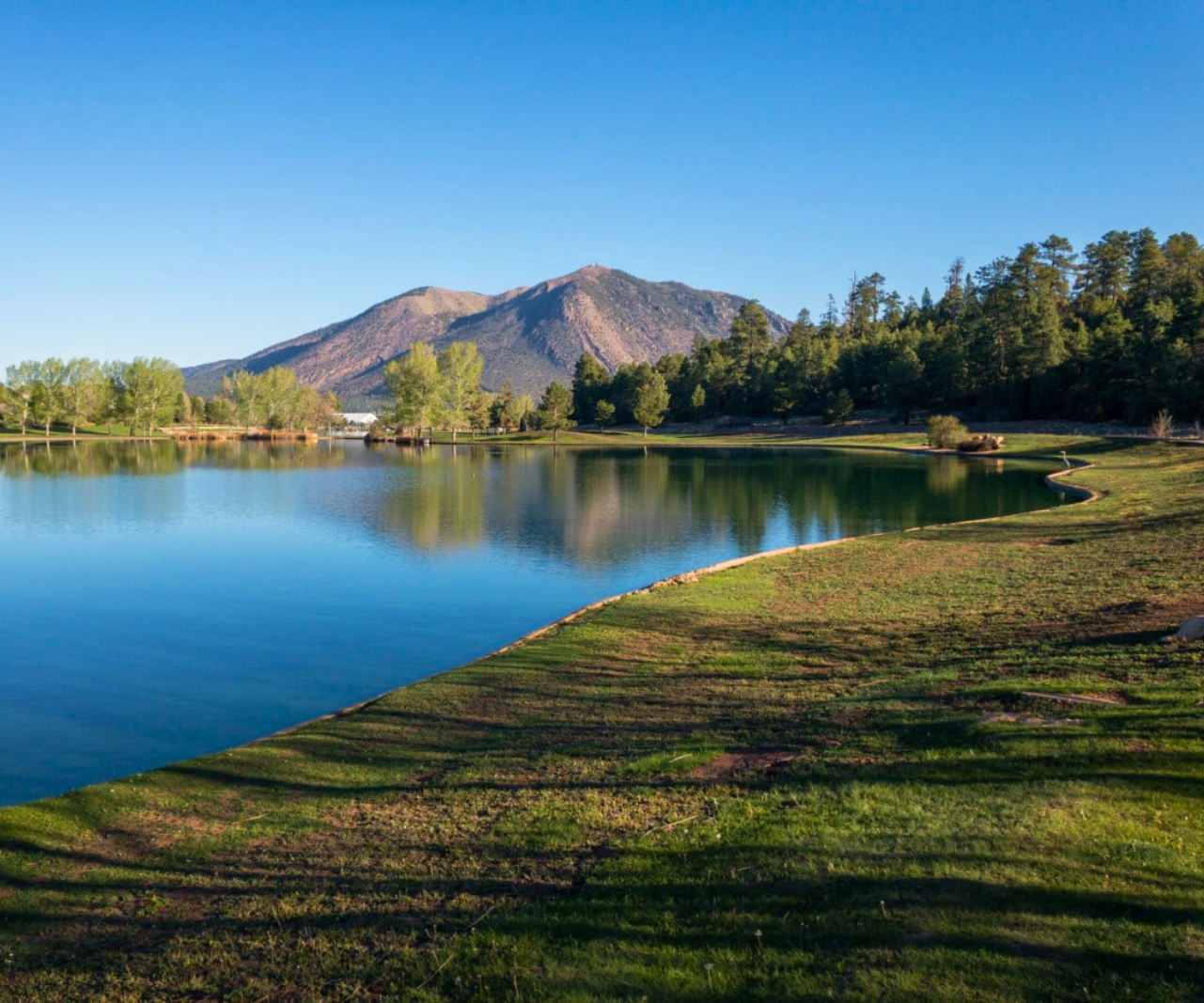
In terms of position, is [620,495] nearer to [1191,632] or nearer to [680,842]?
[1191,632]

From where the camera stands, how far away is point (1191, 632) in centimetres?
1060

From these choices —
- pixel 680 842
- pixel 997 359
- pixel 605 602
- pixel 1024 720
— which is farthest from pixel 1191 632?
pixel 997 359

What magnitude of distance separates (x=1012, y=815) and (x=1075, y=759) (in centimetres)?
128

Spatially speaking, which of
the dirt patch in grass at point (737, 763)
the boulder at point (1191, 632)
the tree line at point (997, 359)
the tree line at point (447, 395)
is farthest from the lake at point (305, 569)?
the tree line at point (447, 395)

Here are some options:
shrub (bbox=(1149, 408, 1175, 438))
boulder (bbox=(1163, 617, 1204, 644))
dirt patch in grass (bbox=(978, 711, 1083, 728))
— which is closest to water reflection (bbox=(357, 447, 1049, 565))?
shrub (bbox=(1149, 408, 1175, 438))

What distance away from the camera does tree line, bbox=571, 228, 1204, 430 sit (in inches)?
3044

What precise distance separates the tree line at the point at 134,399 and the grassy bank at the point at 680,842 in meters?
143

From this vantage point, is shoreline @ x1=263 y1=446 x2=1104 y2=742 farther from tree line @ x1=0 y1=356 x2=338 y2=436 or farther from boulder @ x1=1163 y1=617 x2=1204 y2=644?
tree line @ x1=0 y1=356 x2=338 y2=436

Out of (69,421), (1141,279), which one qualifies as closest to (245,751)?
(1141,279)

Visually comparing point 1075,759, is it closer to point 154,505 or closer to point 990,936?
point 990,936

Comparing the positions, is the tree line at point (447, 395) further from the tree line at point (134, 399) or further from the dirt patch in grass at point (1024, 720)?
the dirt patch in grass at point (1024, 720)

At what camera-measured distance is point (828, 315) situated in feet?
554

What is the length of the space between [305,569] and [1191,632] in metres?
22.7

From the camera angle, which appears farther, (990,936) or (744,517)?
(744,517)
